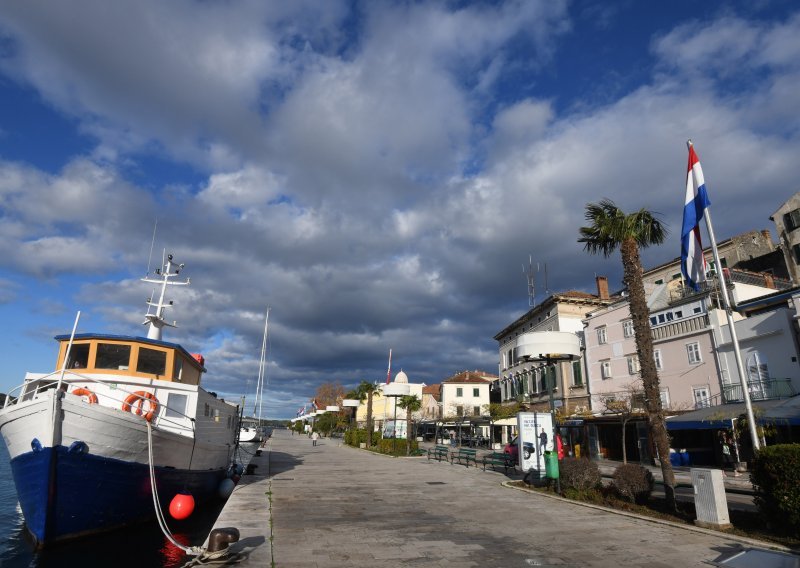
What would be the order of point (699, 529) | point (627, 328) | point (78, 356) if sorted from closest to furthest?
point (699, 529)
point (78, 356)
point (627, 328)

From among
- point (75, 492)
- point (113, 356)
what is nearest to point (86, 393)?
point (75, 492)

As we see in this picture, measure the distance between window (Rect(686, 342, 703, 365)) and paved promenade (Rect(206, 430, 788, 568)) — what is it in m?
19.6

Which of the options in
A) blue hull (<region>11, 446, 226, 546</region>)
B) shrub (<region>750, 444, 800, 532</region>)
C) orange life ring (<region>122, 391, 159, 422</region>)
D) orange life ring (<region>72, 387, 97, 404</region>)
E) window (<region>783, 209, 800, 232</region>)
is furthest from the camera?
window (<region>783, 209, 800, 232</region>)

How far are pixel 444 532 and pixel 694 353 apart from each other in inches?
1025

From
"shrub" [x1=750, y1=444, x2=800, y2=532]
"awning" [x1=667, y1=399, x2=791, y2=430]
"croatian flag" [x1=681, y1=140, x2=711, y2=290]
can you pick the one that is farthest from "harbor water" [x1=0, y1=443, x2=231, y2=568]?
"awning" [x1=667, y1=399, x2=791, y2=430]

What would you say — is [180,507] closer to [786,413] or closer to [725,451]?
[786,413]

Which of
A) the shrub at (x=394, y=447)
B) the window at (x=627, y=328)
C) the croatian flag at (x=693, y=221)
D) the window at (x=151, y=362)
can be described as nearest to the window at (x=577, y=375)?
the window at (x=627, y=328)

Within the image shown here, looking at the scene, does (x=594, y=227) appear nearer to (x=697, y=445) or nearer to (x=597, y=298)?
(x=697, y=445)

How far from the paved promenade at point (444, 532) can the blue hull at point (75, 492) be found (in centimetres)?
269

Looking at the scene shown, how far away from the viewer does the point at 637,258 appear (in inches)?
558

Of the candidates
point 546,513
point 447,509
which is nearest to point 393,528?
point 447,509

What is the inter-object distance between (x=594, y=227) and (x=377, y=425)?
76557 millimetres

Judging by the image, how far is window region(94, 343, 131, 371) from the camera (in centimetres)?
1448

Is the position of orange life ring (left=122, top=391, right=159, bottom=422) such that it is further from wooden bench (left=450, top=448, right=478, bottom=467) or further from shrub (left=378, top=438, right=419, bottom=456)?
shrub (left=378, top=438, right=419, bottom=456)
